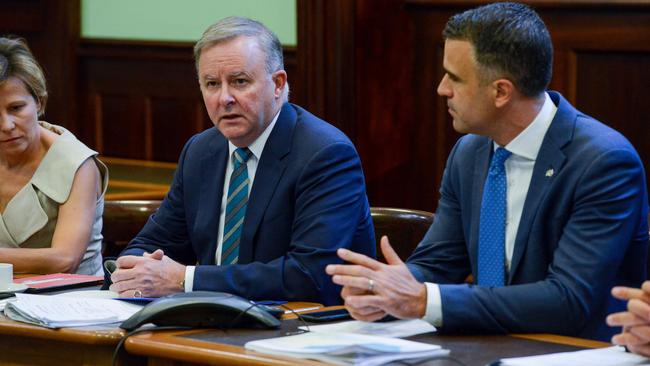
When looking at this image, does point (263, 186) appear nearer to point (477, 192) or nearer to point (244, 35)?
point (244, 35)

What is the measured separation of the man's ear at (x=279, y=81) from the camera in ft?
11.7

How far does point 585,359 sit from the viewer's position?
2400 mm

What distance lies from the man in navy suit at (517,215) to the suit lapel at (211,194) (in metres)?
0.66

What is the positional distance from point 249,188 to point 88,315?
0.81 meters

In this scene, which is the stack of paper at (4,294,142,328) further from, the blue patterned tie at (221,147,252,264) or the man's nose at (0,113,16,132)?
the man's nose at (0,113,16,132)

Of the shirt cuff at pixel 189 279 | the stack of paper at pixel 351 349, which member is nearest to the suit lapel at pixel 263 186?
the shirt cuff at pixel 189 279

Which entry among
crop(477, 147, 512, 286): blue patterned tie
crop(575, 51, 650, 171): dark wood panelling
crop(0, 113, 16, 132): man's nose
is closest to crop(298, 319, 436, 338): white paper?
crop(477, 147, 512, 286): blue patterned tie

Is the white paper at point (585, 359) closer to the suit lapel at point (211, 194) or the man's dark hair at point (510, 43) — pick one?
the man's dark hair at point (510, 43)

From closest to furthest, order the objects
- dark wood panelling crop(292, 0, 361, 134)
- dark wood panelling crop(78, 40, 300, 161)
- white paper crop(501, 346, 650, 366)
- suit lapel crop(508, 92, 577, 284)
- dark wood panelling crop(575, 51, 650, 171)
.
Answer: white paper crop(501, 346, 650, 366), suit lapel crop(508, 92, 577, 284), dark wood panelling crop(575, 51, 650, 171), dark wood panelling crop(292, 0, 361, 134), dark wood panelling crop(78, 40, 300, 161)

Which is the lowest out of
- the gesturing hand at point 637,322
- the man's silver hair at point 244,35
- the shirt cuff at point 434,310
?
the shirt cuff at point 434,310

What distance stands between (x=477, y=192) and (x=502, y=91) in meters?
0.27

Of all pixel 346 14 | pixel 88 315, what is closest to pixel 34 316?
pixel 88 315

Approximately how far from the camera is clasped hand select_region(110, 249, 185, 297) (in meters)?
3.17

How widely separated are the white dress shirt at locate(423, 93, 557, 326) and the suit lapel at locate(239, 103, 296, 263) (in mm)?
719
